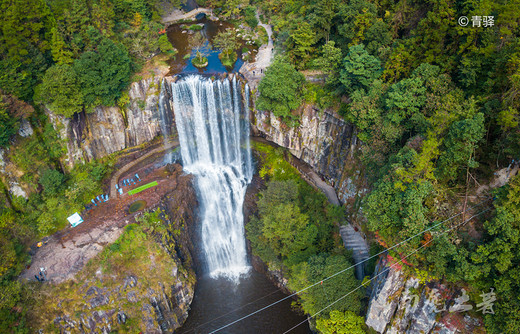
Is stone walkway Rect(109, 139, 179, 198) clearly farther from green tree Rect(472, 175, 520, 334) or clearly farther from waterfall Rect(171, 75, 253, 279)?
green tree Rect(472, 175, 520, 334)

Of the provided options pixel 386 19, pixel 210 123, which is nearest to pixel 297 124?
pixel 210 123

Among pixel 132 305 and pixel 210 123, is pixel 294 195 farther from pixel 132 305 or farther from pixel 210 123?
pixel 132 305

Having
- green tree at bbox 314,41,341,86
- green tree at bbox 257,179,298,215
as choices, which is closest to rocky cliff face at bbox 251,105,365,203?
green tree at bbox 314,41,341,86

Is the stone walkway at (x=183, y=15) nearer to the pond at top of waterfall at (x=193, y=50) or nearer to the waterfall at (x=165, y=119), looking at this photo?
the pond at top of waterfall at (x=193, y=50)

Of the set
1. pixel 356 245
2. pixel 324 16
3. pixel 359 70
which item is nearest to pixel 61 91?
pixel 324 16

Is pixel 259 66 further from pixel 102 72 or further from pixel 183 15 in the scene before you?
pixel 183 15

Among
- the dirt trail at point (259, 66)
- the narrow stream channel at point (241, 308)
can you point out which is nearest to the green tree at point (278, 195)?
the narrow stream channel at point (241, 308)
